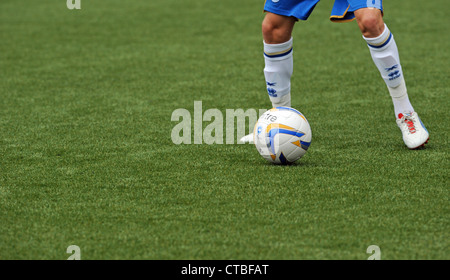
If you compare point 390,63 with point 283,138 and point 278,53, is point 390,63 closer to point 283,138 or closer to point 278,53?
point 278,53

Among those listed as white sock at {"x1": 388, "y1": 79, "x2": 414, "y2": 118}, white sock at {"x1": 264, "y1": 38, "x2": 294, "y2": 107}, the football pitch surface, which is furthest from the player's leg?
white sock at {"x1": 388, "y1": 79, "x2": 414, "y2": 118}

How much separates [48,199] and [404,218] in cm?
179

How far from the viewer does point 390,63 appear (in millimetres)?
4590

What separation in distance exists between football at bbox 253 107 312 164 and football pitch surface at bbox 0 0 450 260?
88 mm

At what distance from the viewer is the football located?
13.9 ft

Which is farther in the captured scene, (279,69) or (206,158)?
(279,69)

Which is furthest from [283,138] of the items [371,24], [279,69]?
[371,24]

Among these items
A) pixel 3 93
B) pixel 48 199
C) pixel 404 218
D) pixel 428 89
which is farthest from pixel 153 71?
pixel 404 218

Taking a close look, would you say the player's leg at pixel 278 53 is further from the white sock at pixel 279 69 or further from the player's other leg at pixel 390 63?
the player's other leg at pixel 390 63

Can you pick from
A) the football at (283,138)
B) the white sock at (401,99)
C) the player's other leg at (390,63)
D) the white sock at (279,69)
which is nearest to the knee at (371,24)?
the player's other leg at (390,63)

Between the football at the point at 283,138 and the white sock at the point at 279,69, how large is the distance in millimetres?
580

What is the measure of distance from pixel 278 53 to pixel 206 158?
879 mm
